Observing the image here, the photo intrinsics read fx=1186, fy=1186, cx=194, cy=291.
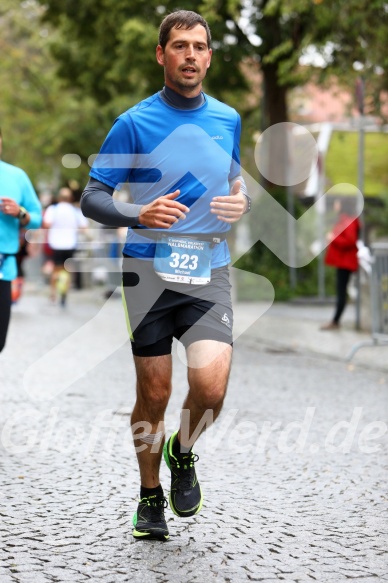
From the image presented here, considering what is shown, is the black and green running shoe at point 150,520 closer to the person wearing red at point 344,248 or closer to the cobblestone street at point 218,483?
the cobblestone street at point 218,483

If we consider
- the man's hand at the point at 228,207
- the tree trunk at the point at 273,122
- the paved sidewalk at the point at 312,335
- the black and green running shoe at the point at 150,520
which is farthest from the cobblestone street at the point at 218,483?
the tree trunk at the point at 273,122

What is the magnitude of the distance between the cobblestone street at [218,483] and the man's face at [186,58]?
1.78m

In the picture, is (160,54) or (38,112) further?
(38,112)

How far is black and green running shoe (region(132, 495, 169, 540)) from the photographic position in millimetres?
4633

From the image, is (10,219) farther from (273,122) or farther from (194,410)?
(273,122)

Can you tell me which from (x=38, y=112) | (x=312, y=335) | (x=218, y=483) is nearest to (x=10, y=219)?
(x=218, y=483)

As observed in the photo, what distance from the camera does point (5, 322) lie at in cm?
677

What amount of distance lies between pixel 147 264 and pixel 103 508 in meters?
1.20

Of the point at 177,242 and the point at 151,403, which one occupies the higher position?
the point at 177,242

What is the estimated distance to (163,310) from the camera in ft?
15.3

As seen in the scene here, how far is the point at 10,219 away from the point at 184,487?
9.84ft

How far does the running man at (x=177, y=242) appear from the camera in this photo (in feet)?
15.0

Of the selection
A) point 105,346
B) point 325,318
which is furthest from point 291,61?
point 105,346

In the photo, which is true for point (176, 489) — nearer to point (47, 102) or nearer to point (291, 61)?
point (291, 61)
